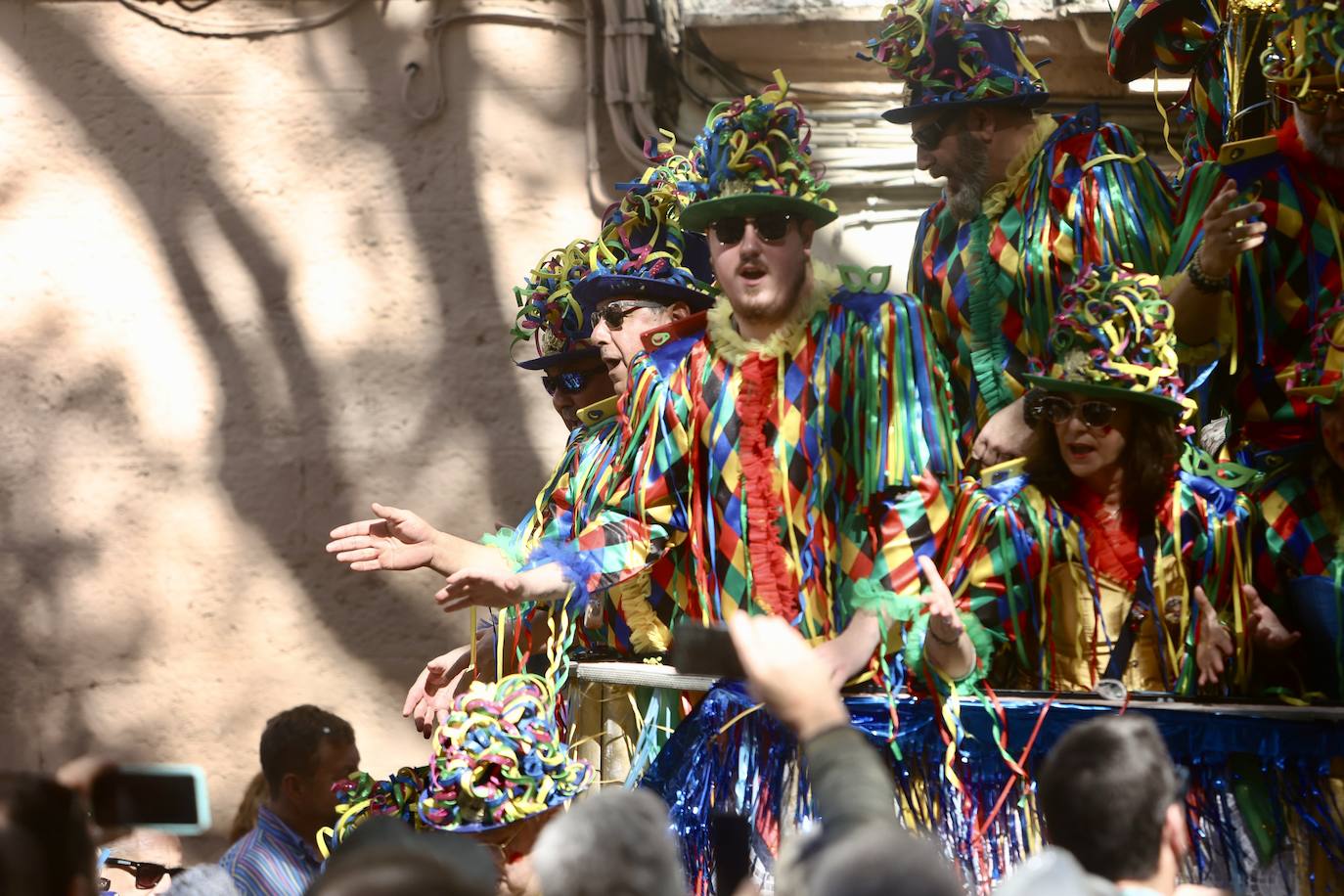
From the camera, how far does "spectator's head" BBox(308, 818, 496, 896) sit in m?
2.19

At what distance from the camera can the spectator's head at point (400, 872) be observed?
7.18 ft

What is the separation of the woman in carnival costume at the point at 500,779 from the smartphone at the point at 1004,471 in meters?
1.06

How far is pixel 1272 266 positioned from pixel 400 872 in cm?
261

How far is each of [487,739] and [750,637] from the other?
1.38m

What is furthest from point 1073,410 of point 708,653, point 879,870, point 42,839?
point 42,839

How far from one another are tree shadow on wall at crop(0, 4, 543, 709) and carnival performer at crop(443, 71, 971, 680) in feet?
7.71

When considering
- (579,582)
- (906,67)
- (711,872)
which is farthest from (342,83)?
(711,872)

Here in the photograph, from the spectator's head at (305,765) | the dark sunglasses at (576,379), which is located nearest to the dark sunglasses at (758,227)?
the dark sunglasses at (576,379)

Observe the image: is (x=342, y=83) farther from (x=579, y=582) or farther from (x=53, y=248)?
(x=579, y=582)

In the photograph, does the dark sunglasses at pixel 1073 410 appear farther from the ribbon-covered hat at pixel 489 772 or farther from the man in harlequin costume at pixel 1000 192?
the ribbon-covered hat at pixel 489 772

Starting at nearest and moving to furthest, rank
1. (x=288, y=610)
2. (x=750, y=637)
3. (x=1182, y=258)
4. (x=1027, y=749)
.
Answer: (x=750, y=637) → (x=1027, y=749) → (x=1182, y=258) → (x=288, y=610)

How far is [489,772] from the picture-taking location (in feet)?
12.6

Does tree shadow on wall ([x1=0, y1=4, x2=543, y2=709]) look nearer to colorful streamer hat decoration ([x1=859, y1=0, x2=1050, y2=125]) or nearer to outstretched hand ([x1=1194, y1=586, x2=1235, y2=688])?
colorful streamer hat decoration ([x1=859, y1=0, x2=1050, y2=125])

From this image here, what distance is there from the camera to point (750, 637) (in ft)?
8.53
